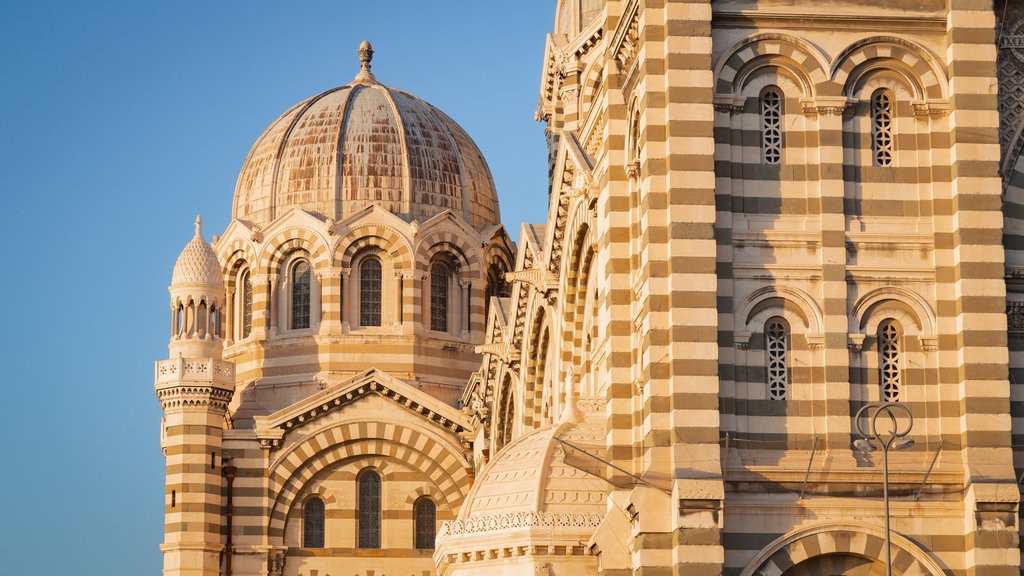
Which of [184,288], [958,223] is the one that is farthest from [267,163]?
[958,223]

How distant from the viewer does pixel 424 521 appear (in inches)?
2313

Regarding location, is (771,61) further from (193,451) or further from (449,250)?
(449,250)

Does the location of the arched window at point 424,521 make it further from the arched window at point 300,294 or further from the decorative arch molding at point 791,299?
Answer: the decorative arch molding at point 791,299

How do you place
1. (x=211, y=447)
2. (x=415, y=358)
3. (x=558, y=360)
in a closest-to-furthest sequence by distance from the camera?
(x=558, y=360), (x=211, y=447), (x=415, y=358)

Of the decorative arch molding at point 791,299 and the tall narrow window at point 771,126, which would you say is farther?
the tall narrow window at point 771,126

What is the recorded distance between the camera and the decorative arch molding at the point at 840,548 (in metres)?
29.8

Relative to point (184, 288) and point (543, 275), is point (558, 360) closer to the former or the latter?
point (543, 275)

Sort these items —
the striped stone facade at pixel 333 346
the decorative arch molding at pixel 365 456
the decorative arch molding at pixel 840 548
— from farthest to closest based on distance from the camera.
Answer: the decorative arch molding at pixel 365 456 < the striped stone facade at pixel 333 346 < the decorative arch molding at pixel 840 548

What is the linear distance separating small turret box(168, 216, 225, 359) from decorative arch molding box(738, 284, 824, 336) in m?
28.4

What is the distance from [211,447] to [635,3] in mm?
27701

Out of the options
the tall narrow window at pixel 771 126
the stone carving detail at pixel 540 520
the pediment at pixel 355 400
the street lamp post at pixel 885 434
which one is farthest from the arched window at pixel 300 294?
the street lamp post at pixel 885 434

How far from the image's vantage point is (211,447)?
2210 inches

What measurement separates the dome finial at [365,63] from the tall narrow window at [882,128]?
36234mm

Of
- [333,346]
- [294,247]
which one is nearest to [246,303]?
[294,247]
